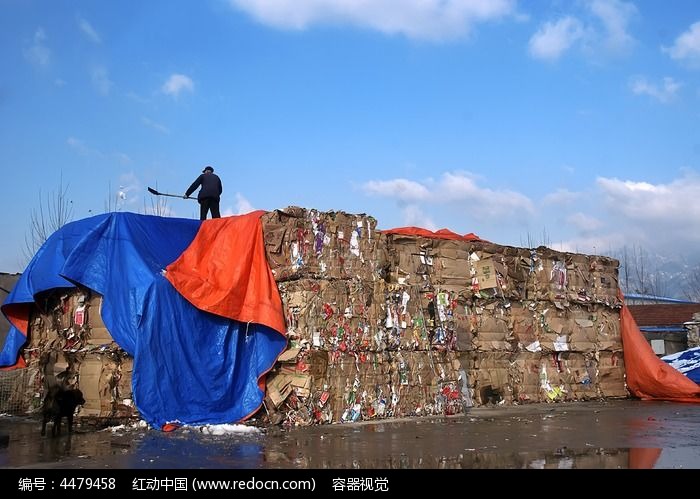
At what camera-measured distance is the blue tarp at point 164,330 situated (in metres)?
10.4

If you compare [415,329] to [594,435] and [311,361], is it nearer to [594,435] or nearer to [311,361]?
[311,361]

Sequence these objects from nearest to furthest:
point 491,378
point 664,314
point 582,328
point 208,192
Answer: point 208,192 → point 491,378 → point 582,328 → point 664,314

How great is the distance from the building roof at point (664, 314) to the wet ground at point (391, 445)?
21713 mm

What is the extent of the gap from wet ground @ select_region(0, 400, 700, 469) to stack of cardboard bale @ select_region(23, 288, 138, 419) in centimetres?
68

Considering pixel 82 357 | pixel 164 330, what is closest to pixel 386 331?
pixel 164 330

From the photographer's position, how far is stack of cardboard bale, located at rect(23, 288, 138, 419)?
433 inches

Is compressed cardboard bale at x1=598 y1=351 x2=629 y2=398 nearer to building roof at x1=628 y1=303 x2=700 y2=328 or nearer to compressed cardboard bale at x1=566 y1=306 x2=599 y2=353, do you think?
compressed cardboard bale at x1=566 y1=306 x2=599 y2=353

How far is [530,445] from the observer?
8.73 metres

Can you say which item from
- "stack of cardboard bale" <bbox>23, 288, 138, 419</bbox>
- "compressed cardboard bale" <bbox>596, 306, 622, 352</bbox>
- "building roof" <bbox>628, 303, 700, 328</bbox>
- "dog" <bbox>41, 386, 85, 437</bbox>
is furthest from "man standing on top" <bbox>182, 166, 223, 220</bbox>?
"building roof" <bbox>628, 303, 700, 328</bbox>

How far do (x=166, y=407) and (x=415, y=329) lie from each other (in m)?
4.74

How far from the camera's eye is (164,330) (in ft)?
34.8

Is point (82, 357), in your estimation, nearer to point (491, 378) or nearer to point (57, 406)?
point (57, 406)

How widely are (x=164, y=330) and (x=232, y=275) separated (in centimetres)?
140
